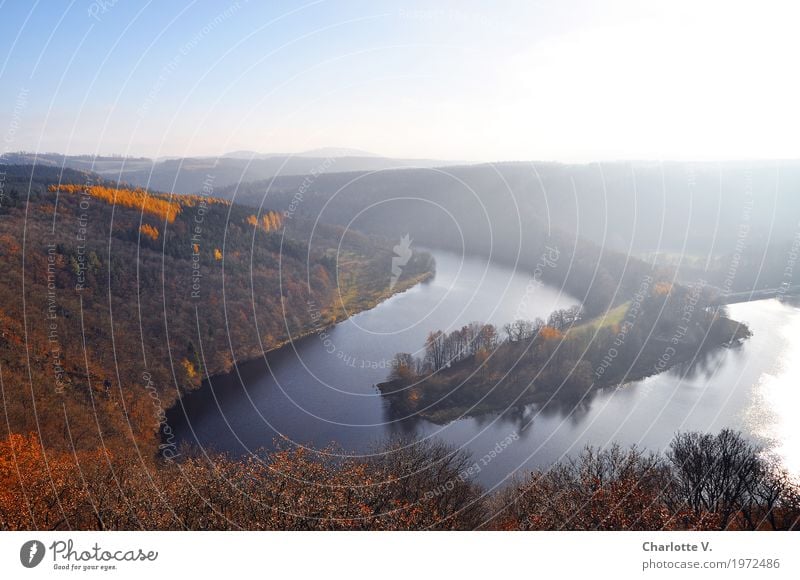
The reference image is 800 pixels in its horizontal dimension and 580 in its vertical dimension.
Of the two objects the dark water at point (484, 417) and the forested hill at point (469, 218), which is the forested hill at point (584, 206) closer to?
the forested hill at point (469, 218)

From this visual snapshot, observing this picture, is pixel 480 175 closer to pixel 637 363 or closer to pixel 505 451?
pixel 637 363

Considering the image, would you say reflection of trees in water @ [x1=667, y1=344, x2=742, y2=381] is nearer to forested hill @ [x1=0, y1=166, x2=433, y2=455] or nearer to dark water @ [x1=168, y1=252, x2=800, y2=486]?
dark water @ [x1=168, y1=252, x2=800, y2=486]

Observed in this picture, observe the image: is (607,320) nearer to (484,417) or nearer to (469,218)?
(484,417)

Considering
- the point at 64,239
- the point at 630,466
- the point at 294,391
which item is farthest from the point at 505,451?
the point at 64,239

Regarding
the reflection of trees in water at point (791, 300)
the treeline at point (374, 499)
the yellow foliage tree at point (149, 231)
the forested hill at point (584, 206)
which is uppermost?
the forested hill at point (584, 206)

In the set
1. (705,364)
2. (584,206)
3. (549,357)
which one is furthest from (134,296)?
(584,206)

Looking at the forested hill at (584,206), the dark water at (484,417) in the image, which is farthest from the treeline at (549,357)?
the forested hill at (584,206)
